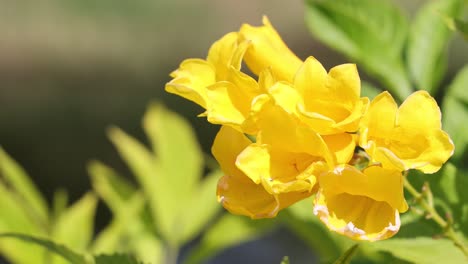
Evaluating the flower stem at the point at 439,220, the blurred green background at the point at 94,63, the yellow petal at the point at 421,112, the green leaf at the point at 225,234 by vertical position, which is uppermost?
the yellow petal at the point at 421,112

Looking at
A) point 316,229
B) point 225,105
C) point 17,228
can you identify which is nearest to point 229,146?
point 225,105

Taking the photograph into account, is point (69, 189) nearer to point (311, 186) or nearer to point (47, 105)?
point (47, 105)

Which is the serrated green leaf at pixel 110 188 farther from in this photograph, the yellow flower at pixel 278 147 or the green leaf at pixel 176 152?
the yellow flower at pixel 278 147

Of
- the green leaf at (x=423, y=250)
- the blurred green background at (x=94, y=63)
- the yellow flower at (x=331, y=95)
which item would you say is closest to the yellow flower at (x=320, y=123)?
the yellow flower at (x=331, y=95)

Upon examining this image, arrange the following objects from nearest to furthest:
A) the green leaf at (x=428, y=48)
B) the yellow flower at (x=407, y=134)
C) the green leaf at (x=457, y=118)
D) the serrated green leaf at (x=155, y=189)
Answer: the yellow flower at (x=407, y=134) → the green leaf at (x=457, y=118) → the green leaf at (x=428, y=48) → the serrated green leaf at (x=155, y=189)

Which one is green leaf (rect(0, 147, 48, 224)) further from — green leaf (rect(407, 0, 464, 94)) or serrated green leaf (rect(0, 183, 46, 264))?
green leaf (rect(407, 0, 464, 94))

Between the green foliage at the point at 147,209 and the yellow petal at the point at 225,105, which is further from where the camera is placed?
the green foliage at the point at 147,209

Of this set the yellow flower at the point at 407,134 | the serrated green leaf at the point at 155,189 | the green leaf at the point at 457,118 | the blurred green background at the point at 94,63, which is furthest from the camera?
the blurred green background at the point at 94,63
